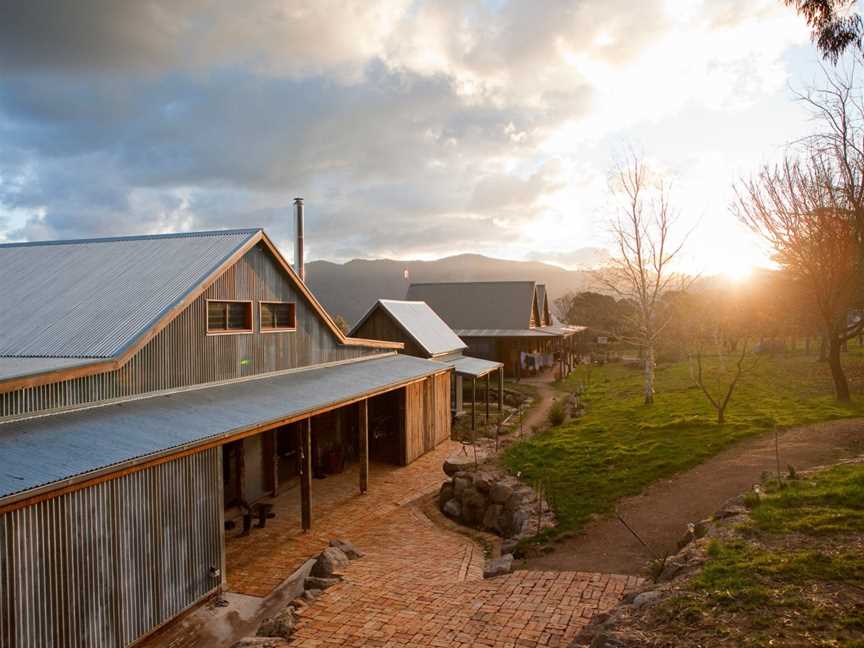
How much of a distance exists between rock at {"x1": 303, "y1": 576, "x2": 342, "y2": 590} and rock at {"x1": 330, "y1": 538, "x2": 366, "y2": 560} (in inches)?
52.2

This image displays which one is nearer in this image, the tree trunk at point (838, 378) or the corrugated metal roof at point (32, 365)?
the corrugated metal roof at point (32, 365)

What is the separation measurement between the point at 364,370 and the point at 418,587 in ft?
29.4

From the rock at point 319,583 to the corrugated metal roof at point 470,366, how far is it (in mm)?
14642

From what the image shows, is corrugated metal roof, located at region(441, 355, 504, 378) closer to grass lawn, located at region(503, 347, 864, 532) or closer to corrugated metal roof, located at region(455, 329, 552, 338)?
grass lawn, located at region(503, 347, 864, 532)

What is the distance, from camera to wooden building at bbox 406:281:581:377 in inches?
1642

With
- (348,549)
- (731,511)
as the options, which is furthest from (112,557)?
(731,511)

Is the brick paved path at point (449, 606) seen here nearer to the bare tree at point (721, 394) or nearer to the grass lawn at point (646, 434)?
the grass lawn at point (646, 434)

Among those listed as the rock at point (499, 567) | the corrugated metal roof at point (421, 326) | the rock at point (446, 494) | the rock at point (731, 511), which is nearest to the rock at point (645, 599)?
the rock at point (499, 567)

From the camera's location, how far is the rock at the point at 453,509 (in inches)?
560

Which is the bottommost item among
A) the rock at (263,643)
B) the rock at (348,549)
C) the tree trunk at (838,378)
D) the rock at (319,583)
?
the rock at (348,549)

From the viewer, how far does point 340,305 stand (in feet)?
436

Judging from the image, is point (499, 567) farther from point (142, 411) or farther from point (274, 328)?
point (274, 328)

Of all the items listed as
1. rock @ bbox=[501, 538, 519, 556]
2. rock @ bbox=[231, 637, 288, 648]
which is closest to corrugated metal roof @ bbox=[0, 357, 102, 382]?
rock @ bbox=[231, 637, 288, 648]

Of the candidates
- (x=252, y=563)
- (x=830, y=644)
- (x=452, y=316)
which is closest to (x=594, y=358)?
(x=452, y=316)
